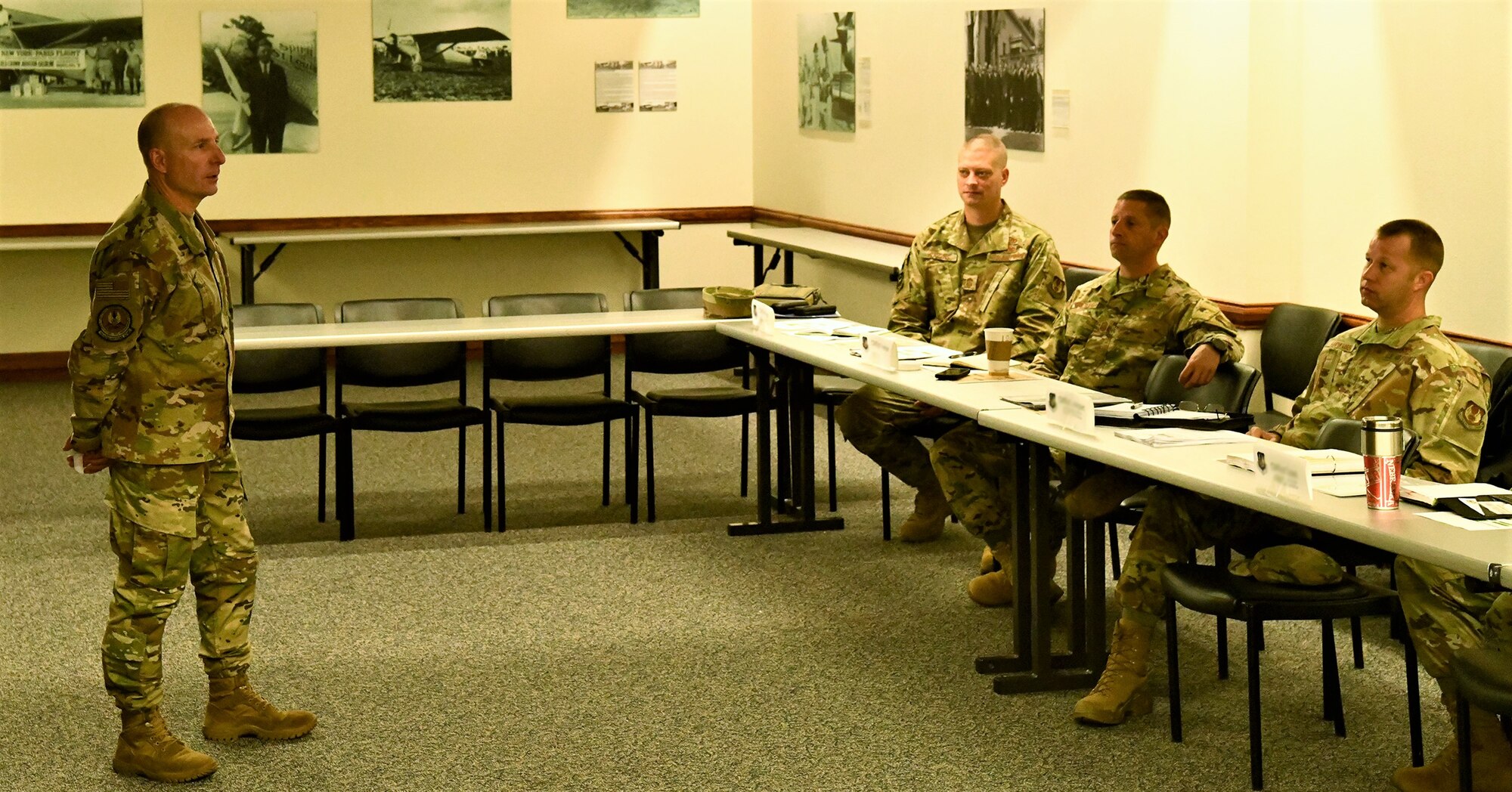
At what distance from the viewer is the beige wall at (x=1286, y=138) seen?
5.30 meters

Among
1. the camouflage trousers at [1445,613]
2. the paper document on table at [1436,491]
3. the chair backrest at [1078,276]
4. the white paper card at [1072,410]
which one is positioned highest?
the chair backrest at [1078,276]

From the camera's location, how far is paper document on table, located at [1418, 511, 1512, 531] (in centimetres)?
307

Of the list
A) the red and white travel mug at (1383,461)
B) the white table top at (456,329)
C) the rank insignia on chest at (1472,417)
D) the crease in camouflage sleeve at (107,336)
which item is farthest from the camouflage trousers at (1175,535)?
the white table top at (456,329)

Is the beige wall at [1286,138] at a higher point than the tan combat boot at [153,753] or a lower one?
higher

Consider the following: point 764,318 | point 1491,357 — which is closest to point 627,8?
point 764,318

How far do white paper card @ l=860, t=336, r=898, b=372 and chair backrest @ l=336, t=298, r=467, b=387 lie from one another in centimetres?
197

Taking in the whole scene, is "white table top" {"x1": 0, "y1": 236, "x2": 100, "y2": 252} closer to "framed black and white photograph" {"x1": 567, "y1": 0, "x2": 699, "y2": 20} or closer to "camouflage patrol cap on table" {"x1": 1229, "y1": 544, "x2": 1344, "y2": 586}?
"framed black and white photograph" {"x1": 567, "y1": 0, "x2": 699, "y2": 20}

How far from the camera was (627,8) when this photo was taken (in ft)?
35.4

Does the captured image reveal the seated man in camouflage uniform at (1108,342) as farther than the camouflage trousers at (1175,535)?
Yes

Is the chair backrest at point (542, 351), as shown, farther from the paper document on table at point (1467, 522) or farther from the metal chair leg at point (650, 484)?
the paper document on table at point (1467, 522)

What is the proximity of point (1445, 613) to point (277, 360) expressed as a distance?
14.4ft

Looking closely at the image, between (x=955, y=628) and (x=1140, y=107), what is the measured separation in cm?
268

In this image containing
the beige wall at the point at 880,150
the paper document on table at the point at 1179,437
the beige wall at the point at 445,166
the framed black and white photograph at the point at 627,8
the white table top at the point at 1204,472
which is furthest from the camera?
the framed black and white photograph at the point at 627,8

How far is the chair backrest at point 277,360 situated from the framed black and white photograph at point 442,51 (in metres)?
4.18
